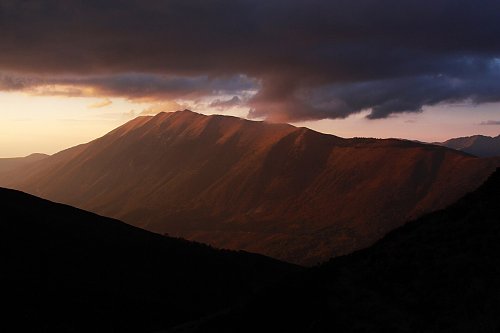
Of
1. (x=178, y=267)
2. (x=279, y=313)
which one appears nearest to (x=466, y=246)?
(x=279, y=313)

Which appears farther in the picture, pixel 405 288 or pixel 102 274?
pixel 102 274

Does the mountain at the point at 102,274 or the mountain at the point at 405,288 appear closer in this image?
the mountain at the point at 405,288

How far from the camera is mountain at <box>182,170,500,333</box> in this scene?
21828 mm

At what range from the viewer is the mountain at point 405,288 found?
21.8 meters

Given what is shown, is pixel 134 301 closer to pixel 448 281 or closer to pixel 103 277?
pixel 103 277

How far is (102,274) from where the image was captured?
230 feet

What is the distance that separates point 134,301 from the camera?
2415 inches

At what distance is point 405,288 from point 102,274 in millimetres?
54064

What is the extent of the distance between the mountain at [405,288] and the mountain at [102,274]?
24.6 m

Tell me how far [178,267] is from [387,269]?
60128 mm

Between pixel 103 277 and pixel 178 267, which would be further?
pixel 178 267

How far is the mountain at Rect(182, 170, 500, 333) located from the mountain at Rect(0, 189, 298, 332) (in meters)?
24.6

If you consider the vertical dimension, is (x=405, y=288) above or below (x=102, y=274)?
above

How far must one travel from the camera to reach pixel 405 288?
24.6 meters
